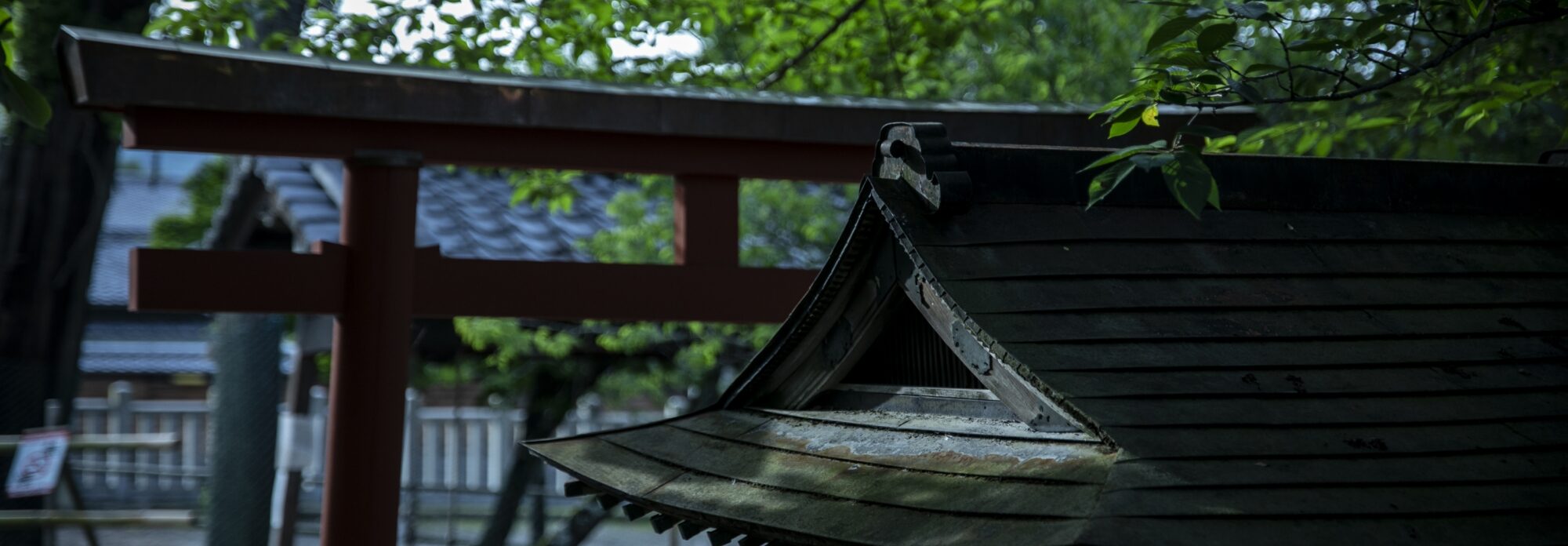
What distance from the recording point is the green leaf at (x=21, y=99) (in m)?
3.12

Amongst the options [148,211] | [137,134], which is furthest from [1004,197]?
[148,211]

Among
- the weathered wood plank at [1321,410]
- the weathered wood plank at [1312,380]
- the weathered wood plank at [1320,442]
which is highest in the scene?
the weathered wood plank at [1312,380]

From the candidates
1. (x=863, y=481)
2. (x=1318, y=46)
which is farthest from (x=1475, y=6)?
(x=863, y=481)

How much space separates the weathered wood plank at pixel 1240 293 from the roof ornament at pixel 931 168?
0.23 m

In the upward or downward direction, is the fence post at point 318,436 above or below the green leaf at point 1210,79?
below

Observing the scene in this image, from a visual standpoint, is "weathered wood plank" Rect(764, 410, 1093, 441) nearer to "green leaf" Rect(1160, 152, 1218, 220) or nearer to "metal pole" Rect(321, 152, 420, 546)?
"green leaf" Rect(1160, 152, 1218, 220)

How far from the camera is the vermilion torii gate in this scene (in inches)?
167

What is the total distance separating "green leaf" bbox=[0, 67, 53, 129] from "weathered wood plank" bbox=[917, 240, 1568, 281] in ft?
7.49

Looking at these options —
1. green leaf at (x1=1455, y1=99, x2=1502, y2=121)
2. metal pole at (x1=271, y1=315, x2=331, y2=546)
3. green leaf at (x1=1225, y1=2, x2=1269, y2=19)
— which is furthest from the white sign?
green leaf at (x1=1455, y1=99, x2=1502, y2=121)

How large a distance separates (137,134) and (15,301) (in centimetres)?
316

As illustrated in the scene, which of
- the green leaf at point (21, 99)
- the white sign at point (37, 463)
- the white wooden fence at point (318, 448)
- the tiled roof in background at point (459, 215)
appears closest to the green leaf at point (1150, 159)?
the green leaf at point (21, 99)

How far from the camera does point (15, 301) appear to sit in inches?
263

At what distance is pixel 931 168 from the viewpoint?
297 centimetres

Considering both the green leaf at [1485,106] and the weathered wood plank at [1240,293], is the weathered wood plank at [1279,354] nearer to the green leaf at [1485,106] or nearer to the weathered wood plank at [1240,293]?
the weathered wood plank at [1240,293]
